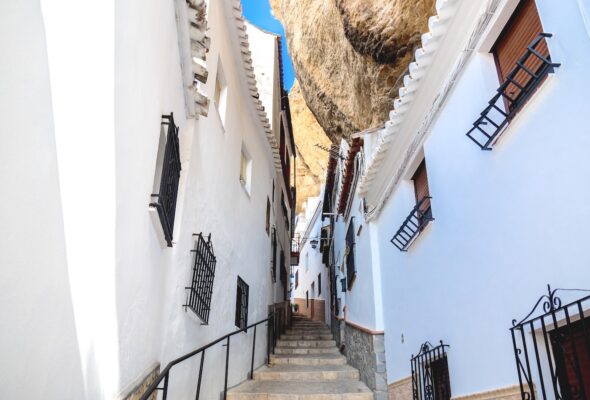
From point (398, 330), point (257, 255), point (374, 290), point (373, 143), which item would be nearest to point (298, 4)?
point (373, 143)

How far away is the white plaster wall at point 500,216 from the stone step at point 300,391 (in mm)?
1135

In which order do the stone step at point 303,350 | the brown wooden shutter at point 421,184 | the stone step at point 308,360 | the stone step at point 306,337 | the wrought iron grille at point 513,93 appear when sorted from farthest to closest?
the stone step at point 306,337 < the stone step at point 303,350 < the stone step at point 308,360 < the brown wooden shutter at point 421,184 < the wrought iron grille at point 513,93

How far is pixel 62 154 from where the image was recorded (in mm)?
1843

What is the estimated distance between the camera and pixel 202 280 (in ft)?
15.9

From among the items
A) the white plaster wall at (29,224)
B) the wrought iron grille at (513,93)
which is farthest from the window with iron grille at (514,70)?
the white plaster wall at (29,224)

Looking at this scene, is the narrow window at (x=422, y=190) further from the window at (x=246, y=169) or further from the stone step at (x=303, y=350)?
the stone step at (x=303, y=350)

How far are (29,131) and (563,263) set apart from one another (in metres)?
2.71

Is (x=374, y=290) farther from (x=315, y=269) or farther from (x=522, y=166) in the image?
(x=315, y=269)

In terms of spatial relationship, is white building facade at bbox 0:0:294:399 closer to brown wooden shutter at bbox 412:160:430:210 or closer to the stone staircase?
the stone staircase

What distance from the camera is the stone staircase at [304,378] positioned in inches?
231

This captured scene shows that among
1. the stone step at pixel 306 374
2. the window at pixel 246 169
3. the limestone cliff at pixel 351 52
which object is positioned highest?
the limestone cliff at pixel 351 52

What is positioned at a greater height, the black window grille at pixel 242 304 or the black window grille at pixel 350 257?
the black window grille at pixel 350 257

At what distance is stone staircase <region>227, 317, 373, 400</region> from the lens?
19.2ft

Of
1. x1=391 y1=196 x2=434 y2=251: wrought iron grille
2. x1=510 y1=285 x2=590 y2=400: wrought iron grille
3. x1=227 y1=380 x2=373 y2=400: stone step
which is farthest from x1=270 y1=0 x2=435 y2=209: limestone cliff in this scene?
x1=510 y1=285 x2=590 y2=400: wrought iron grille
